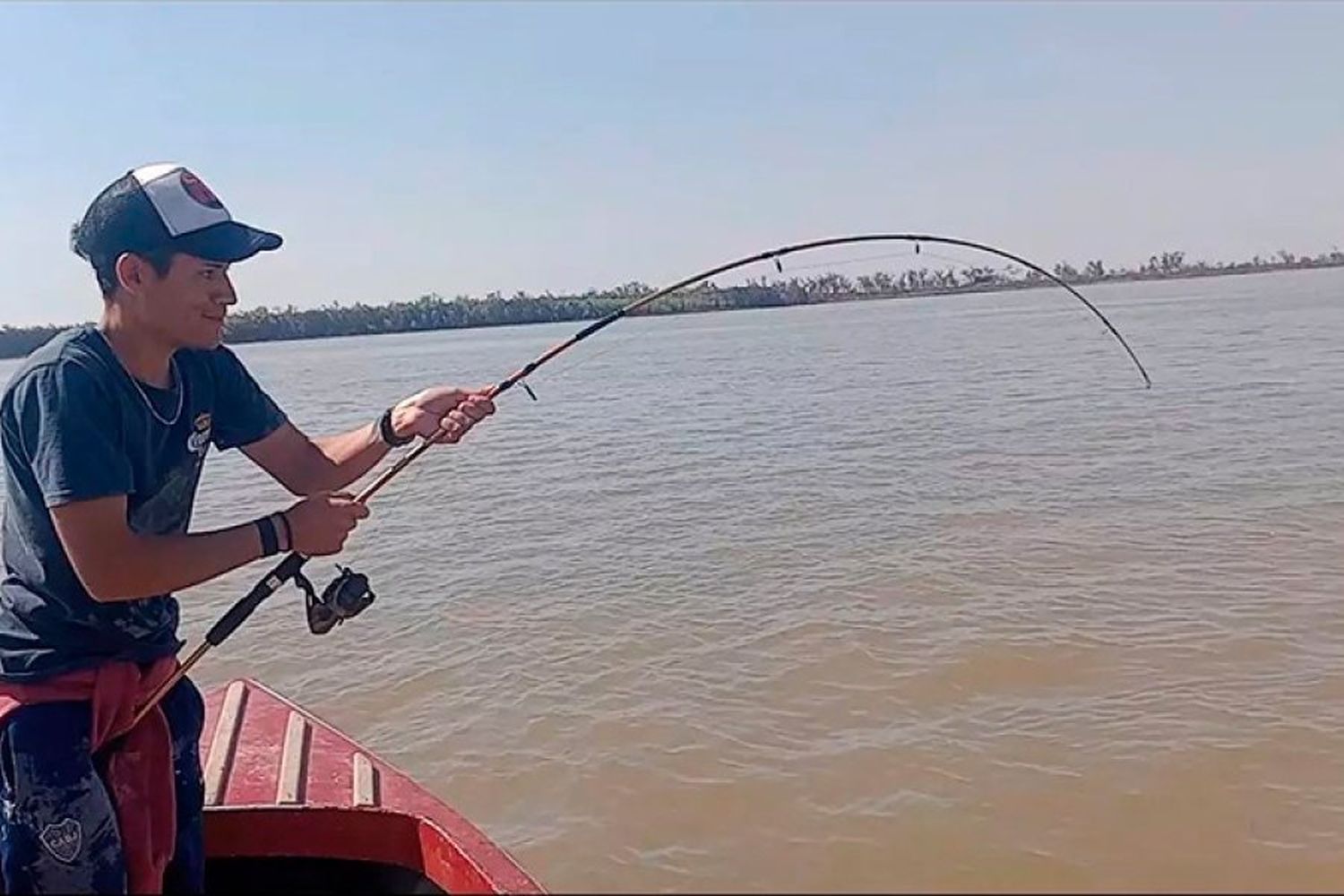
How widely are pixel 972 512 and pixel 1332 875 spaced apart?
5.88 m

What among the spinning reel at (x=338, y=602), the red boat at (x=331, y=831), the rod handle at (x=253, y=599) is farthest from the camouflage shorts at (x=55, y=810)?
the spinning reel at (x=338, y=602)

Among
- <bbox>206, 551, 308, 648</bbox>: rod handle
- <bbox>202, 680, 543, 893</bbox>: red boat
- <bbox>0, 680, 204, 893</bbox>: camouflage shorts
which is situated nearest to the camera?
<bbox>0, 680, 204, 893</bbox>: camouflage shorts

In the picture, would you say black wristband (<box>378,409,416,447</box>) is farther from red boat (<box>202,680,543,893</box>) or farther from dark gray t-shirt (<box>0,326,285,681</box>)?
red boat (<box>202,680,543,893</box>)

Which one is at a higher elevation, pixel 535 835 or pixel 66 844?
pixel 66 844

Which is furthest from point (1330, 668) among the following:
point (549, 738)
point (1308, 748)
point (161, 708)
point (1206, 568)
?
point (161, 708)

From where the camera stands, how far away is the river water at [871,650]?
4.48m

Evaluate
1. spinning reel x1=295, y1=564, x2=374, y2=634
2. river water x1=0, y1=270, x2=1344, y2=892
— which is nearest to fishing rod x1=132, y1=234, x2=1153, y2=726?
spinning reel x1=295, y1=564, x2=374, y2=634

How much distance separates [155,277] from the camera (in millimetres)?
2752

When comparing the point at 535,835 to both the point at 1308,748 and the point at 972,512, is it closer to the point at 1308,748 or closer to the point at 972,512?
the point at 1308,748

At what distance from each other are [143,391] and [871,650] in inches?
182

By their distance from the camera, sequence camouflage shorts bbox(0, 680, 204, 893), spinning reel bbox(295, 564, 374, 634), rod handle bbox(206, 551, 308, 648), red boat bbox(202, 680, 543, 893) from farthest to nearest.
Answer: spinning reel bbox(295, 564, 374, 634) → rod handle bbox(206, 551, 308, 648) → red boat bbox(202, 680, 543, 893) → camouflage shorts bbox(0, 680, 204, 893)

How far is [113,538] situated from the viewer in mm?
2494

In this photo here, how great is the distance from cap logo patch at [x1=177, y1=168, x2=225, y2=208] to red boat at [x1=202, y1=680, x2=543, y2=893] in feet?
5.15

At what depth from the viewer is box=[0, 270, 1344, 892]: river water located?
4.48 metres
